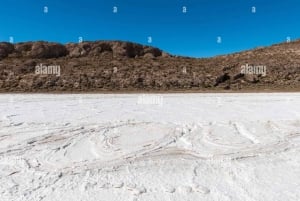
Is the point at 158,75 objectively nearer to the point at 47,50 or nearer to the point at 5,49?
the point at 47,50

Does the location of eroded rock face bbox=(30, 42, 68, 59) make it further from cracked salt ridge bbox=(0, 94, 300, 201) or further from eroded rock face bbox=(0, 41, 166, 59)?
cracked salt ridge bbox=(0, 94, 300, 201)

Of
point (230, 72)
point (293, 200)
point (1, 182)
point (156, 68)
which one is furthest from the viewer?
point (156, 68)

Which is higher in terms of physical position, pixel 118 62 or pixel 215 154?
pixel 118 62

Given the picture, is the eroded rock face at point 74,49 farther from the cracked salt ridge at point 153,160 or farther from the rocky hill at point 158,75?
the cracked salt ridge at point 153,160

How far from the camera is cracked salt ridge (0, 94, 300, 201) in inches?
141

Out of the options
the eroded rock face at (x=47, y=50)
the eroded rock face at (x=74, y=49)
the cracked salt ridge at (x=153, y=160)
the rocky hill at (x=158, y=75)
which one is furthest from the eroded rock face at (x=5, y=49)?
the cracked salt ridge at (x=153, y=160)

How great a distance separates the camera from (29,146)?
216 inches

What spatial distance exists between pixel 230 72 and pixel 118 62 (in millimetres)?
11690

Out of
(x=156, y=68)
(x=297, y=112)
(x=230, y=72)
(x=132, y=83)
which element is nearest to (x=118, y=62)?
(x=156, y=68)

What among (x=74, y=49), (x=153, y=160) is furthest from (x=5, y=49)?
(x=153, y=160)

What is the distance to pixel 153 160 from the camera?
15.5 feet

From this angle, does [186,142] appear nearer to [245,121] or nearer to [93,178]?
[93,178]

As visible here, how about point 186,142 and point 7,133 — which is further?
point 7,133

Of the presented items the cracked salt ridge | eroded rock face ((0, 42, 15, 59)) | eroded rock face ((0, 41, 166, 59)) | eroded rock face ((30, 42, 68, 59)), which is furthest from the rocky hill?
the cracked salt ridge
